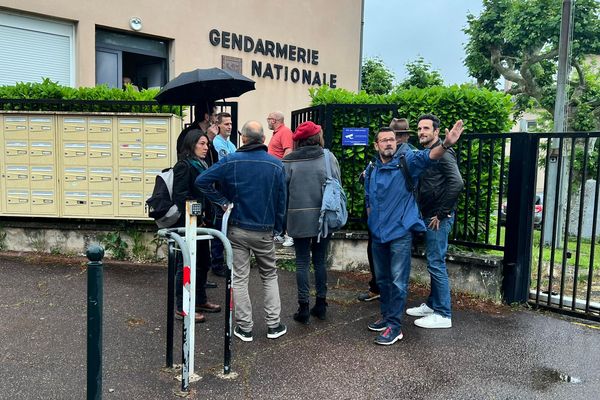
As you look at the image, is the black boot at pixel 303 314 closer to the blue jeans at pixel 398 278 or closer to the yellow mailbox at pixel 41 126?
the blue jeans at pixel 398 278

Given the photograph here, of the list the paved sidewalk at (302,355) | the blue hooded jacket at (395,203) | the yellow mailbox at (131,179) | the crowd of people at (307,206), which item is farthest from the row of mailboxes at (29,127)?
the blue hooded jacket at (395,203)

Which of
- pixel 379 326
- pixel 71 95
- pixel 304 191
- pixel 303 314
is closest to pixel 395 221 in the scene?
pixel 304 191

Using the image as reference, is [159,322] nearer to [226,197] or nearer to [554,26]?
[226,197]

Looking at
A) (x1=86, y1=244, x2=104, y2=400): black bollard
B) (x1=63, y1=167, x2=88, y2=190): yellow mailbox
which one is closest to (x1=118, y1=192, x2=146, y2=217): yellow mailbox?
(x1=63, y1=167, x2=88, y2=190): yellow mailbox

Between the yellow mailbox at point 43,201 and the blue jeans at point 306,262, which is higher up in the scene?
the yellow mailbox at point 43,201

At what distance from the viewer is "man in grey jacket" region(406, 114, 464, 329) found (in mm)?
4859

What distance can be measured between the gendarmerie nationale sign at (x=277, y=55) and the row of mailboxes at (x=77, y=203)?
6.20 m

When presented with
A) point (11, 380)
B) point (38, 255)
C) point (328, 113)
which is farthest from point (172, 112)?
point (11, 380)

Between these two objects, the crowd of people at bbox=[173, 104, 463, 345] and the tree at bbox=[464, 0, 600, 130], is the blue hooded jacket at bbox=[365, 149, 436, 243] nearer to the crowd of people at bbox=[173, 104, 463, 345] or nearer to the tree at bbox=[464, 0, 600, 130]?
the crowd of people at bbox=[173, 104, 463, 345]

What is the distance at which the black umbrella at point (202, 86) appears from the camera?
5379mm

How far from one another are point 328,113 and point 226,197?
9.56ft

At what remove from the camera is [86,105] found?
711cm

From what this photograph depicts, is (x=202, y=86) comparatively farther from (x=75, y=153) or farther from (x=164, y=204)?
(x=75, y=153)

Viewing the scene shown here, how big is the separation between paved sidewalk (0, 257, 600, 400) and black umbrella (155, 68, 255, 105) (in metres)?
2.13
